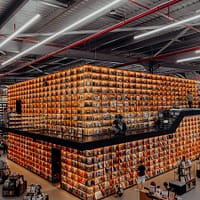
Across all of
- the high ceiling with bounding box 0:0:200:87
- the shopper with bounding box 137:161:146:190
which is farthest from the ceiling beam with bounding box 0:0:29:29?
the shopper with bounding box 137:161:146:190

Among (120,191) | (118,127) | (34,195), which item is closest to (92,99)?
(118,127)

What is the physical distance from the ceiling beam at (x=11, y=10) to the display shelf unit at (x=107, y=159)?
5.08 m

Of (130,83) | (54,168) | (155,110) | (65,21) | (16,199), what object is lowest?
(16,199)

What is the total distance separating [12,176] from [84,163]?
3.15 metres

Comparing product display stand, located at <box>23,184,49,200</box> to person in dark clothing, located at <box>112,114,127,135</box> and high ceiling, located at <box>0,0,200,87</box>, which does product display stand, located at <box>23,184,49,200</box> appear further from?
high ceiling, located at <box>0,0,200,87</box>

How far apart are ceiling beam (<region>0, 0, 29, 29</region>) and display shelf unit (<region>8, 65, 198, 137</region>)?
3352 millimetres

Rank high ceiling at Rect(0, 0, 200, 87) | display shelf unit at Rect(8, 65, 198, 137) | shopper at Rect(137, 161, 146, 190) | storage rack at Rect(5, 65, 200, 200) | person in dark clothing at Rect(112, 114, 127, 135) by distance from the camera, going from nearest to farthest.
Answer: high ceiling at Rect(0, 0, 200, 87) → shopper at Rect(137, 161, 146, 190) → storage rack at Rect(5, 65, 200, 200) → person in dark clothing at Rect(112, 114, 127, 135) → display shelf unit at Rect(8, 65, 198, 137)

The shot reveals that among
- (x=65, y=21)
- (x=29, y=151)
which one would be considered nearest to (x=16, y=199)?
(x=29, y=151)

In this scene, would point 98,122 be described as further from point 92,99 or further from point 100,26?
point 100,26

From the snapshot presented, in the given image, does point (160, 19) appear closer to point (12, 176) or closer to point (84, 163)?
point (84, 163)

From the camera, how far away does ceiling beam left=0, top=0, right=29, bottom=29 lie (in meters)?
6.27

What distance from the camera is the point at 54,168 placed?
31.8 ft

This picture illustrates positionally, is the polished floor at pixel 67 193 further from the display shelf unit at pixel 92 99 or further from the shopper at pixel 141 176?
the display shelf unit at pixel 92 99

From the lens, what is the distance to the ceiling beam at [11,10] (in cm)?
627
